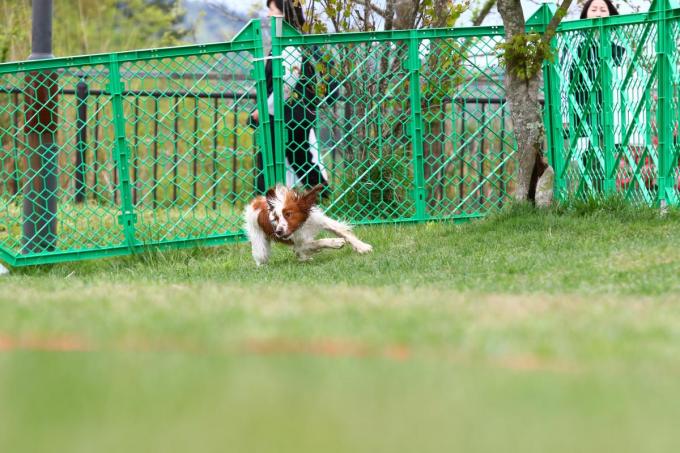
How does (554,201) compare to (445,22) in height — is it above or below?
below

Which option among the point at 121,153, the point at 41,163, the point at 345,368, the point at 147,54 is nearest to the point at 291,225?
the point at 121,153

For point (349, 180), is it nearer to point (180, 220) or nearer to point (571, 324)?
point (180, 220)

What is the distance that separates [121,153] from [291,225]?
210 centimetres

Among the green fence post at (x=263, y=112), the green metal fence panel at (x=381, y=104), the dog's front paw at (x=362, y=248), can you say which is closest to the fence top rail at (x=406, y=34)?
the green metal fence panel at (x=381, y=104)

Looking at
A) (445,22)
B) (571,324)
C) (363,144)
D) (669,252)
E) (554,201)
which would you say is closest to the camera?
(571,324)

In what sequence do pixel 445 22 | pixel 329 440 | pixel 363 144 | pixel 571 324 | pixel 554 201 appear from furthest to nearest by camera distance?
pixel 445 22
pixel 363 144
pixel 554 201
pixel 571 324
pixel 329 440

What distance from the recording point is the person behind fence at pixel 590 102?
32.0 feet

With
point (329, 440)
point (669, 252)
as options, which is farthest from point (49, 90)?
point (329, 440)

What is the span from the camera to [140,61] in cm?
968

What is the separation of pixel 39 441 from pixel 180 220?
22.1 feet

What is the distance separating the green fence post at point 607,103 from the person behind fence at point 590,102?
0.18 ft

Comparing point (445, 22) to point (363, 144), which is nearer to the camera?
point (363, 144)

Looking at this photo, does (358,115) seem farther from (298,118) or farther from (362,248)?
(362,248)

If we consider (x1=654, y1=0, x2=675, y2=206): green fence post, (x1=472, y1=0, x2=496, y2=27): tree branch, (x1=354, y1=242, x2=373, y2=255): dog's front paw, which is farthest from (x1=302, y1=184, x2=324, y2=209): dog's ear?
(x1=472, y1=0, x2=496, y2=27): tree branch
